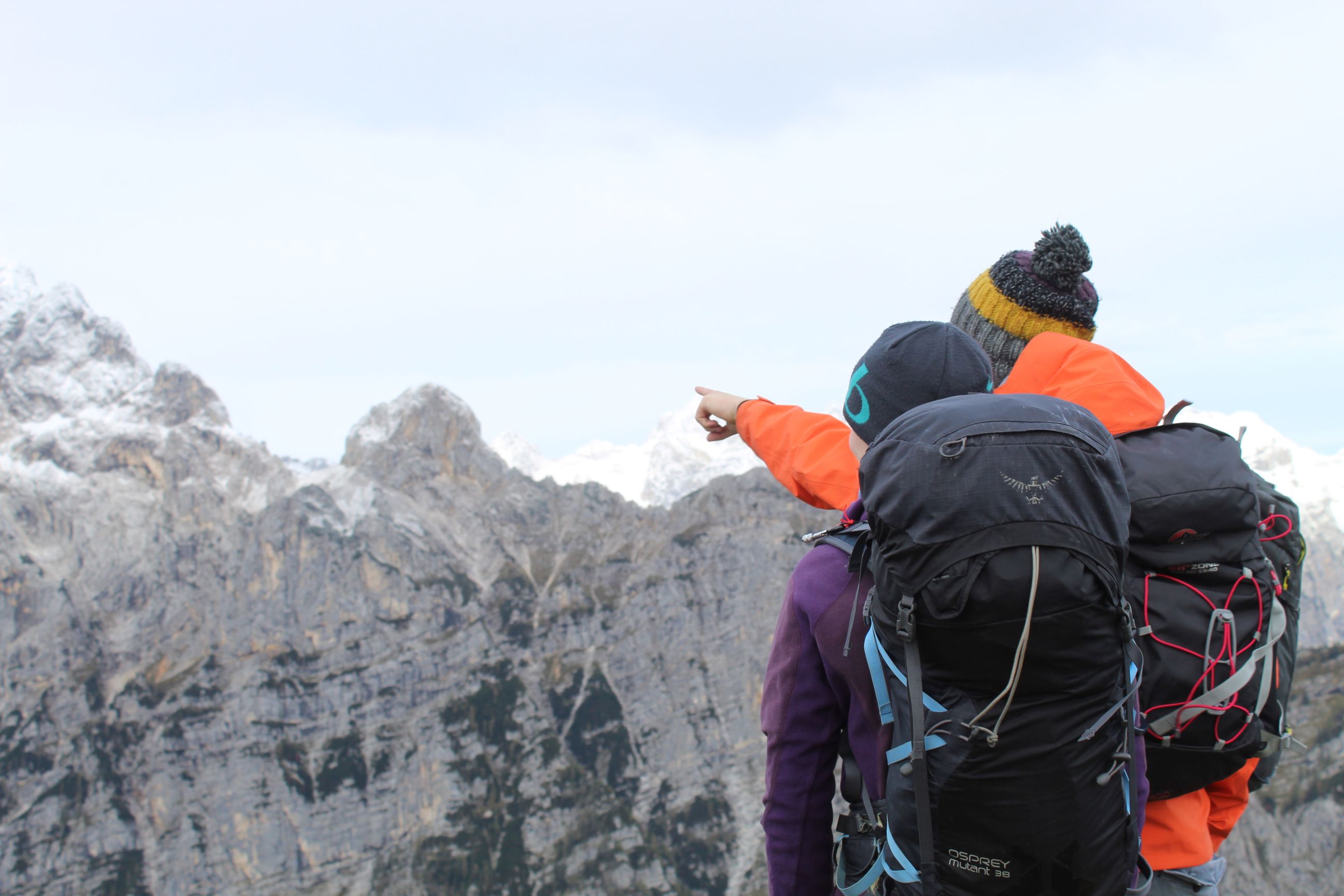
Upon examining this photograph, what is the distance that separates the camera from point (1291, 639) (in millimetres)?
5711

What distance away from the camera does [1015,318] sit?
6648mm

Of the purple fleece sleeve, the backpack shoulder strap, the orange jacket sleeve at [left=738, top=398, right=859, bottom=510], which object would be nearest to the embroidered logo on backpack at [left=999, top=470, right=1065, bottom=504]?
the backpack shoulder strap

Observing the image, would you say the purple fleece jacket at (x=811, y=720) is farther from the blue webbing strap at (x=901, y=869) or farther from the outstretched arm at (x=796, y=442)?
the outstretched arm at (x=796, y=442)

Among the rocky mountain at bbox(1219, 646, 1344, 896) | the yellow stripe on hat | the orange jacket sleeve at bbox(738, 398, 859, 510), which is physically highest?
the yellow stripe on hat

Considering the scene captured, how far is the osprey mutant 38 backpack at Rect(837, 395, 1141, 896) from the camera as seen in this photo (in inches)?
160

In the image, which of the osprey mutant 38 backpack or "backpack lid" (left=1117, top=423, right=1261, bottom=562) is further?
"backpack lid" (left=1117, top=423, right=1261, bottom=562)

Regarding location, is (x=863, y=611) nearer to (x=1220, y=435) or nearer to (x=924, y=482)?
(x=924, y=482)

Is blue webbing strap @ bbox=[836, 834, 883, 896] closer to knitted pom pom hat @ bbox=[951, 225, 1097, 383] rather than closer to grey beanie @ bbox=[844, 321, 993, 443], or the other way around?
grey beanie @ bbox=[844, 321, 993, 443]

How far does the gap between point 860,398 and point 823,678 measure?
1.69 metres

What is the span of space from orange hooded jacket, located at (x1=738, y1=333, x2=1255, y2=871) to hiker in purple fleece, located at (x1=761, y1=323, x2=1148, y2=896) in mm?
643

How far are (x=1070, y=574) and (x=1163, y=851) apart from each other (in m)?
2.73

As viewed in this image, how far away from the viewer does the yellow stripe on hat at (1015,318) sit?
6.61m

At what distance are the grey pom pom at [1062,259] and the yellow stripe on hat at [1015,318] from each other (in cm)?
26

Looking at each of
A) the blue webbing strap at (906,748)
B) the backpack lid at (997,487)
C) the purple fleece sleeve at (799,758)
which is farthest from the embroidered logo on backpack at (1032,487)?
the purple fleece sleeve at (799,758)
